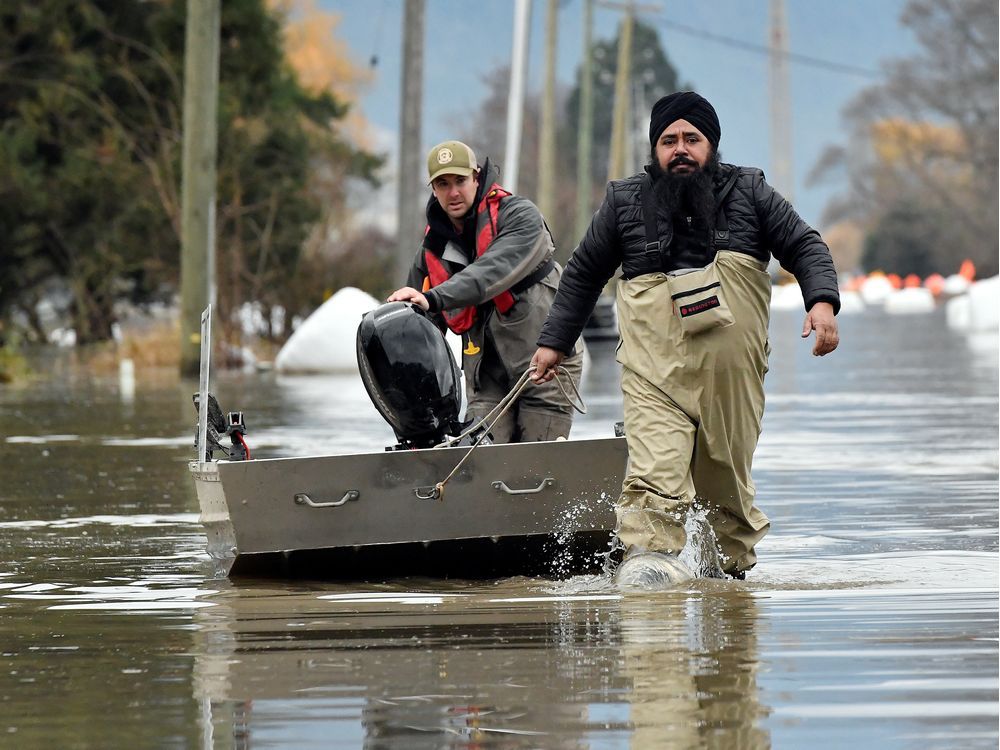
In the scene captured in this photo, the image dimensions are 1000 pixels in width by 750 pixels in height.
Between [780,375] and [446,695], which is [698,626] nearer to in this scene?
[446,695]

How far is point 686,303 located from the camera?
7.63 meters

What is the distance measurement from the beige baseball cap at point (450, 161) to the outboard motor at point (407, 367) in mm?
547

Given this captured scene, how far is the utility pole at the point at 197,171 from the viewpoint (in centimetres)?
2495

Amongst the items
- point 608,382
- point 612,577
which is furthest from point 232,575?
point 608,382

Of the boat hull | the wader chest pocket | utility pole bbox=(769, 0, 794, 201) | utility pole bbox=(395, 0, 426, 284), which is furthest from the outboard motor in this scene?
utility pole bbox=(769, 0, 794, 201)

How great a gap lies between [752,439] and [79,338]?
29556mm

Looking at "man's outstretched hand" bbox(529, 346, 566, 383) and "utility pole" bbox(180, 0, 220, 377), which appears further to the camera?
"utility pole" bbox(180, 0, 220, 377)

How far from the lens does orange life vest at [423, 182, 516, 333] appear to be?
9.05 m

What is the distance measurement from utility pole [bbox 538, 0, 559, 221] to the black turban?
31966 mm

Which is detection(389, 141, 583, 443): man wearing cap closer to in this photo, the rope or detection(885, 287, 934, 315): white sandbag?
the rope

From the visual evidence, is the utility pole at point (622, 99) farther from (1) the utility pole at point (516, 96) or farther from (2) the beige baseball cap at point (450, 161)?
(2) the beige baseball cap at point (450, 161)

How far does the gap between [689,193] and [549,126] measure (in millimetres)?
34107

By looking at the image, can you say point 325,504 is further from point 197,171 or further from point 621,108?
point 621,108

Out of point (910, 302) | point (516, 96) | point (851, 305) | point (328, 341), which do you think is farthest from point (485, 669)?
point (851, 305)
